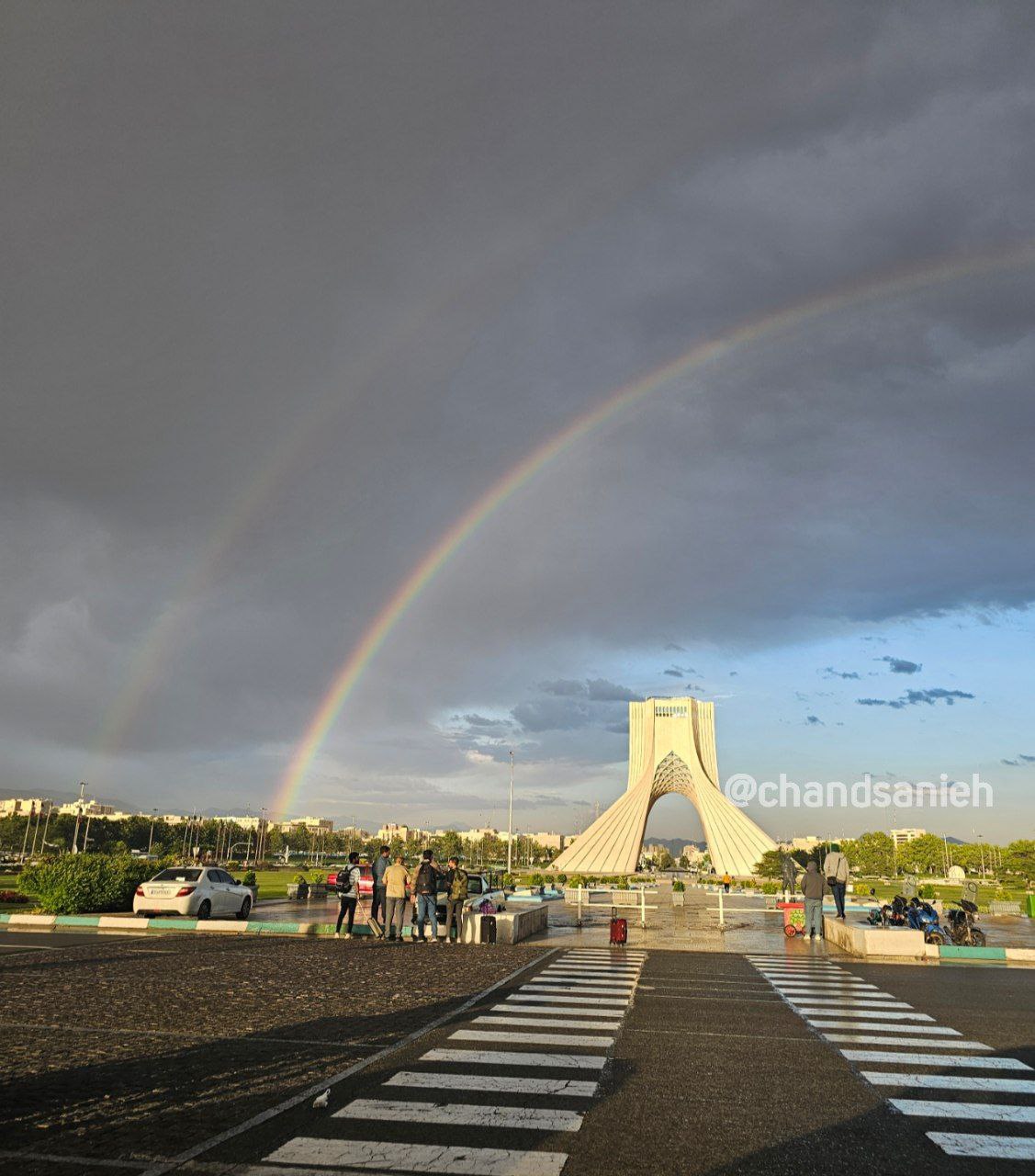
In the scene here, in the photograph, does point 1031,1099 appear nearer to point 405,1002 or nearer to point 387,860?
point 405,1002

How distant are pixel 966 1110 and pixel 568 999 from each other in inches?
215

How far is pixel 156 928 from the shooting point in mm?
19547

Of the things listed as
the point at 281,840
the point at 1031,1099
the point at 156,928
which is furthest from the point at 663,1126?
the point at 281,840

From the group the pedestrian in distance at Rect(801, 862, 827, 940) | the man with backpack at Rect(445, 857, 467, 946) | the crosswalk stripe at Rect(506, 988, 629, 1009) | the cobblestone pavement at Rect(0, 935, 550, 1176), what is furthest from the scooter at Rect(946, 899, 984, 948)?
the crosswalk stripe at Rect(506, 988, 629, 1009)

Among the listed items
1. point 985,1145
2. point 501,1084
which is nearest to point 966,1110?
point 985,1145

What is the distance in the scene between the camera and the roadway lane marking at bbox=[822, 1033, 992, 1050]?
872 centimetres

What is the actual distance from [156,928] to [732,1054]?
1551 cm

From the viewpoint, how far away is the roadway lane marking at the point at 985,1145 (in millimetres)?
5363

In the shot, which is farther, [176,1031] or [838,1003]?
[838,1003]

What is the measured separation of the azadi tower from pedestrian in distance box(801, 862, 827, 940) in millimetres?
52563

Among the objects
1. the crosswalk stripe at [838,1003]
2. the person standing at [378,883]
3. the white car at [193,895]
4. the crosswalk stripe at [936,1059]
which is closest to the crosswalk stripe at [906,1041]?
the crosswalk stripe at [936,1059]

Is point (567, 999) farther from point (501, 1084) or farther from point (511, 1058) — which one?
point (501, 1084)

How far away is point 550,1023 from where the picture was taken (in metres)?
9.30

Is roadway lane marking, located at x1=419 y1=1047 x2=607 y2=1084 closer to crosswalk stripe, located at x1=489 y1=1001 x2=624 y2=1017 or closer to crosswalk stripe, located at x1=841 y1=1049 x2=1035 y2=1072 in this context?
crosswalk stripe, located at x1=489 y1=1001 x2=624 y2=1017
